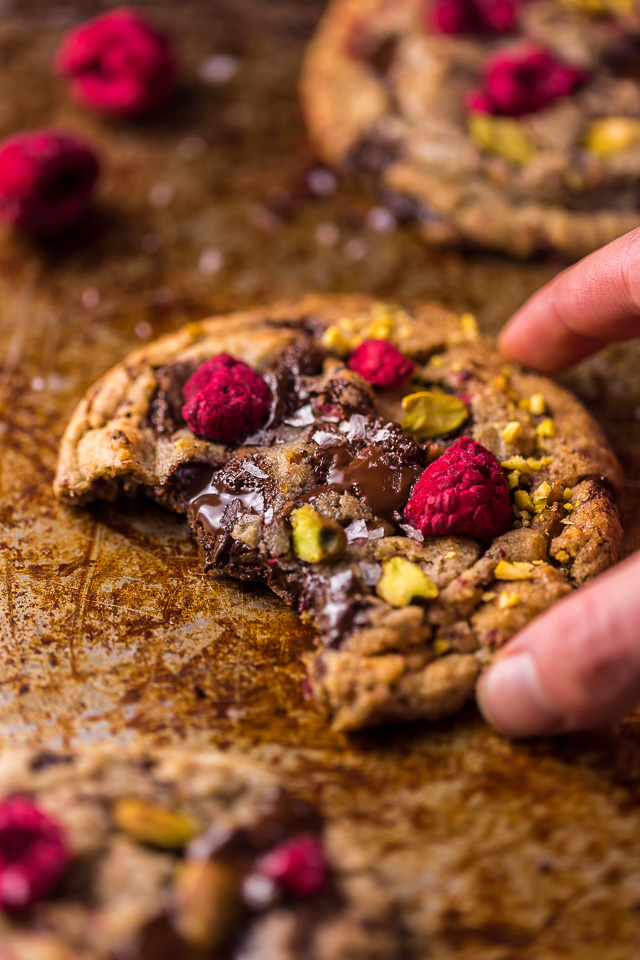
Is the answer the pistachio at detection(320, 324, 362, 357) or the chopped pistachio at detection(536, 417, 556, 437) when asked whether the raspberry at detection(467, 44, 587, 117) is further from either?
the chopped pistachio at detection(536, 417, 556, 437)

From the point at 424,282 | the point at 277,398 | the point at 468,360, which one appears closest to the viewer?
the point at 277,398

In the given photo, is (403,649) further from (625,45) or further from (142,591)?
(625,45)

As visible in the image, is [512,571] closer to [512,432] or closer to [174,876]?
[512,432]

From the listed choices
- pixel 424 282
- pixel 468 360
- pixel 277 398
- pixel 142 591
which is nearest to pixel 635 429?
pixel 468 360

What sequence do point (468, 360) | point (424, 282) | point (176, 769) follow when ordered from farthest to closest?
point (424, 282) → point (468, 360) → point (176, 769)

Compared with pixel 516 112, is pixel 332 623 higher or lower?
lower

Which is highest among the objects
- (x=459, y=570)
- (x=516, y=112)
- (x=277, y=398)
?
(x=516, y=112)

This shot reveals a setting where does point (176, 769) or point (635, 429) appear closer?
point (176, 769)

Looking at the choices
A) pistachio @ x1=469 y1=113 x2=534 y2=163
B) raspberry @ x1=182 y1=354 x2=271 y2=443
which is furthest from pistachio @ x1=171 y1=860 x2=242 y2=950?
pistachio @ x1=469 y1=113 x2=534 y2=163
